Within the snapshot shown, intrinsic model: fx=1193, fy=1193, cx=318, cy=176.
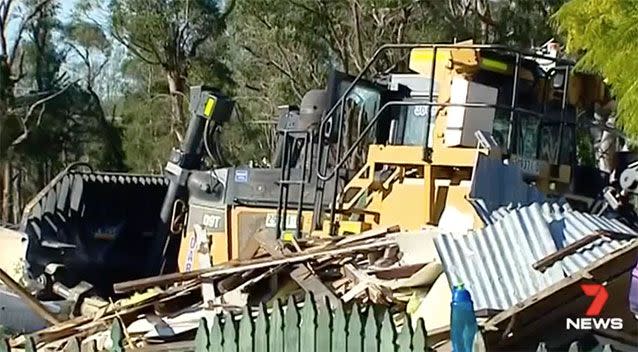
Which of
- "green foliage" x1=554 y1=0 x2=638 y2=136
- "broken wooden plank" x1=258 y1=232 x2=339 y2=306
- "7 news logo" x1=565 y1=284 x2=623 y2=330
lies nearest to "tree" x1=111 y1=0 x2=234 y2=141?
"green foliage" x1=554 y1=0 x2=638 y2=136

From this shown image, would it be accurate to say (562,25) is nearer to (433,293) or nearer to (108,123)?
(433,293)

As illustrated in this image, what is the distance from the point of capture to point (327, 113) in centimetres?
1111

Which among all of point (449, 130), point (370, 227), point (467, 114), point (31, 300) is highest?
point (467, 114)

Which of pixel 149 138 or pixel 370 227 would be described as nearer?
pixel 370 227

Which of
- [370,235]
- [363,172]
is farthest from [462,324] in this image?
[363,172]

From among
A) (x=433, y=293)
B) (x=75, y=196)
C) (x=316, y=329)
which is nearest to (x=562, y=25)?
(x=433, y=293)

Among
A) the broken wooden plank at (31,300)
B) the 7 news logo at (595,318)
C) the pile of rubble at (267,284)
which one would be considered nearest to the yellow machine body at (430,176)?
the pile of rubble at (267,284)

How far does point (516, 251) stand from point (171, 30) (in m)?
29.6

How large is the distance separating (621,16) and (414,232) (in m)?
2.32

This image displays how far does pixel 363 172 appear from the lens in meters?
10.2

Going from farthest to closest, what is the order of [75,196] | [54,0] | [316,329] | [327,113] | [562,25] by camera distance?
1. [54,0]
2. [75,196]
3. [562,25]
4. [327,113]
5. [316,329]

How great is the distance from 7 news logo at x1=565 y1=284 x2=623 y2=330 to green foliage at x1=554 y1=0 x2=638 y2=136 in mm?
1800

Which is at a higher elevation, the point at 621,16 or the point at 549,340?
the point at 621,16

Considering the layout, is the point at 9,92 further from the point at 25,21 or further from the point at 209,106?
the point at 209,106
